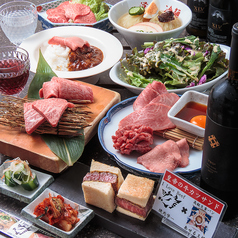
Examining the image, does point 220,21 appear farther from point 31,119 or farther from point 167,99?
point 31,119

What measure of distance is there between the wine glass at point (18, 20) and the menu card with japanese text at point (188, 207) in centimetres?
176

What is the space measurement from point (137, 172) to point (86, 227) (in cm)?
29

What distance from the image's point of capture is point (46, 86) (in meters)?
1.63

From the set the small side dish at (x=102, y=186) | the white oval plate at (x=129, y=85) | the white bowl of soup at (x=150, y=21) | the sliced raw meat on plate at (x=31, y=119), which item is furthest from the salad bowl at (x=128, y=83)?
the small side dish at (x=102, y=186)

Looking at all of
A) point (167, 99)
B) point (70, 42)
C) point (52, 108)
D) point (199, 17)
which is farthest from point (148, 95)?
point (199, 17)

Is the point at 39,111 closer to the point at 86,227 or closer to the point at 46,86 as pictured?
the point at 46,86

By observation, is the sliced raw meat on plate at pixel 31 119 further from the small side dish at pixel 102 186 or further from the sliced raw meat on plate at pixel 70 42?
the sliced raw meat on plate at pixel 70 42

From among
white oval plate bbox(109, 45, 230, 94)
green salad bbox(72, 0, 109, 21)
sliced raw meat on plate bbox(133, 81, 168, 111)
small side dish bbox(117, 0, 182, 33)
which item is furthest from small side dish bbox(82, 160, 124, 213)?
green salad bbox(72, 0, 109, 21)

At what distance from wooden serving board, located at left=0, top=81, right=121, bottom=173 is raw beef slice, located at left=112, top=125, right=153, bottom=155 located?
0.20 meters

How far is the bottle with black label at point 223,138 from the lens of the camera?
2.98ft

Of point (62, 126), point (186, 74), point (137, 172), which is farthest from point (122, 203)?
point (186, 74)

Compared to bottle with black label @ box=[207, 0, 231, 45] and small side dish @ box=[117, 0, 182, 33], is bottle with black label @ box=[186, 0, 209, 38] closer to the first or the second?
small side dish @ box=[117, 0, 182, 33]

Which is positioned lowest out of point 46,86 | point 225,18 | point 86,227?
point 86,227

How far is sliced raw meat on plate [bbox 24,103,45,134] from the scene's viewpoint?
4.66 feet
